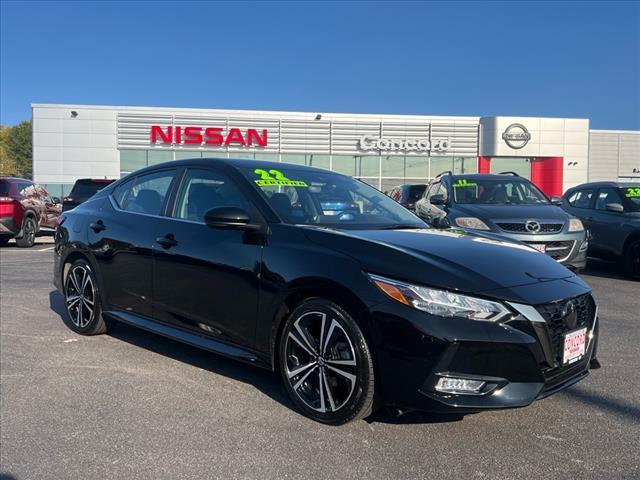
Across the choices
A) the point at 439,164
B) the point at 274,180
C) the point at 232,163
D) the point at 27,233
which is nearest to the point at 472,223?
the point at 274,180

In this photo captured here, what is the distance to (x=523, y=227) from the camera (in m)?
7.91

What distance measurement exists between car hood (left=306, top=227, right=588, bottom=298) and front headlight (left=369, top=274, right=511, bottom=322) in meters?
0.05

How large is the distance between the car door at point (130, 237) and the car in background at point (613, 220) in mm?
7653

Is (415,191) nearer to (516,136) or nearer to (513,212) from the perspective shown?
(513,212)

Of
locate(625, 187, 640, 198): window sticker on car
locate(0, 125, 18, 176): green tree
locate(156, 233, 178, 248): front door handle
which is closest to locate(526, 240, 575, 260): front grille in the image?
locate(625, 187, 640, 198): window sticker on car

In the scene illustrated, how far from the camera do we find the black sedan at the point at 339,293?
2.85 metres

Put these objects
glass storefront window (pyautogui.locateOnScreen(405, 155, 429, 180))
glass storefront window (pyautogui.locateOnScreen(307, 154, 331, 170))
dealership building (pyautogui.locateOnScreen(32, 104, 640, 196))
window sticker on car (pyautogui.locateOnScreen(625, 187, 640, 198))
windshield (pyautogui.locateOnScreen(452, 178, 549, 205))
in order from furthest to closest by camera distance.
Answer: glass storefront window (pyautogui.locateOnScreen(405, 155, 429, 180)) < glass storefront window (pyautogui.locateOnScreen(307, 154, 331, 170)) < dealership building (pyautogui.locateOnScreen(32, 104, 640, 196)) < window sticker on car (pyautogui.locateOnScreen(625, 187, 640, 198)) < windshield (pyautogui.locateOnScreen(452, 178, 549, 205))

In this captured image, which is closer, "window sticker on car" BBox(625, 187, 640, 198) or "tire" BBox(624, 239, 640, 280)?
"tire" BBox(624, 239, 640, 280)

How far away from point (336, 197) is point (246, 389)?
1580 mm

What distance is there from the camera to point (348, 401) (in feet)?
10.3

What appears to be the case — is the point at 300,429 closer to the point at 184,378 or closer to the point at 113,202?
→ the point at 184,378

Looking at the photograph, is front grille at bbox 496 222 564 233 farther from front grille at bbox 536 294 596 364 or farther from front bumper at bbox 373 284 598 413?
front bumper at bbox 373 284 598 413

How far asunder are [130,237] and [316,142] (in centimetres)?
2942

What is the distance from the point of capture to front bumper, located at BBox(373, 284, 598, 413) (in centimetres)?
281
